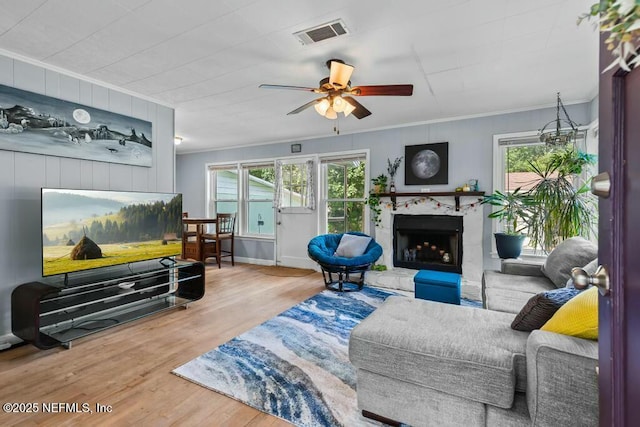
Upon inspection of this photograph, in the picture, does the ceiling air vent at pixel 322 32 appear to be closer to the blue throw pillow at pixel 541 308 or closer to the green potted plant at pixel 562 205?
the blue throw pillow at pixel 541 308

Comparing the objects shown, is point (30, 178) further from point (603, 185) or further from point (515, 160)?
point (515, 160)

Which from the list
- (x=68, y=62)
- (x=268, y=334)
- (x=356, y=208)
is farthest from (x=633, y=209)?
(x=356, y=208)

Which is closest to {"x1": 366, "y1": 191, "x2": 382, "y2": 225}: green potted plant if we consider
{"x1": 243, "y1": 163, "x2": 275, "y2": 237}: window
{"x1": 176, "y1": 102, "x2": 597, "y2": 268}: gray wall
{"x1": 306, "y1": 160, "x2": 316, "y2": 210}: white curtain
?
{"x1": 176, "y1": 102, "x2": 597, "y2": 268}: gray wall

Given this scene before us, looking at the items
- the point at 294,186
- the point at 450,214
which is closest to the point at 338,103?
the point at 450,214

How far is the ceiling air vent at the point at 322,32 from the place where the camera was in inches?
83.5

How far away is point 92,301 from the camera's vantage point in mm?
2734

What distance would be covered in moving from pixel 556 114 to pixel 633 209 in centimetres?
407

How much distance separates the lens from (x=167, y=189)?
3779 millimetres

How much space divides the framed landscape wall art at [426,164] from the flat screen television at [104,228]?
10.5 feet

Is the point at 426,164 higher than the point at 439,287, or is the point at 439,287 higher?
the point at 426,164

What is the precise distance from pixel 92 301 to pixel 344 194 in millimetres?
3723

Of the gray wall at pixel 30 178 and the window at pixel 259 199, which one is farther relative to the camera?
the window at pixel 259 199

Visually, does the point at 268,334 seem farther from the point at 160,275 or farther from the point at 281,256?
the point at 281,256

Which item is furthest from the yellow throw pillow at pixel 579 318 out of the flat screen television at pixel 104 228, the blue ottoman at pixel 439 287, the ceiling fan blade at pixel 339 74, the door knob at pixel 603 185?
the flat screen television at pixel 104 228
